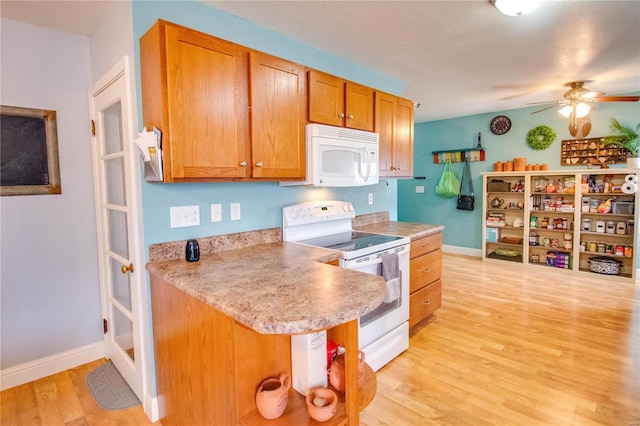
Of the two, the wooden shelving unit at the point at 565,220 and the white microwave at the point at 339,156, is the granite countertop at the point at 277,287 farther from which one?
the wooden shelving unit at the point at 565,220

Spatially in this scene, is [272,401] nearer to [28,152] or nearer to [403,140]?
[28,152]

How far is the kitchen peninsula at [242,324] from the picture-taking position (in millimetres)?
1073

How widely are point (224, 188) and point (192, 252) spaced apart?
498 mm

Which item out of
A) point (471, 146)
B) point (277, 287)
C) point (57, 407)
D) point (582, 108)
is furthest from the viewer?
point (471, 146)

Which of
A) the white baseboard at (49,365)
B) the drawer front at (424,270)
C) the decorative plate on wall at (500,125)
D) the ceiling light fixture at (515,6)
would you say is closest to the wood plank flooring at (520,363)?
the drawer front at (424,270)

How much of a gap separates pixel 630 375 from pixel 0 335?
4200mm

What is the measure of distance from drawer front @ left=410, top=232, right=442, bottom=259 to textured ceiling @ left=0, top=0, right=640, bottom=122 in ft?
5.09

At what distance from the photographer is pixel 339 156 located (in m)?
2.35

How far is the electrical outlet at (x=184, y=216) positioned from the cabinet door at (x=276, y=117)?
0.43 metres

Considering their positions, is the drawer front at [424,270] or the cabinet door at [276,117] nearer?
the cabinet door at [276,117]

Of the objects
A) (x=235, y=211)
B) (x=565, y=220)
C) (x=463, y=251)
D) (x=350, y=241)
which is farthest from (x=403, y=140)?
(x=463, y=251)

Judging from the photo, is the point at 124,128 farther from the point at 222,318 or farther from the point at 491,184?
the point at 491,184

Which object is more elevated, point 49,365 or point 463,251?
point 463,251

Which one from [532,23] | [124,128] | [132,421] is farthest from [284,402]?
[532,23]
